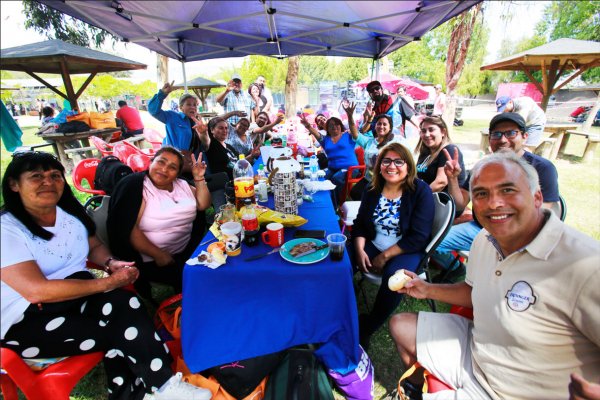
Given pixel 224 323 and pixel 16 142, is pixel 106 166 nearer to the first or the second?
pixel 16 142

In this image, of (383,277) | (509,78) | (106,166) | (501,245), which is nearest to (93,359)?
(383,277)

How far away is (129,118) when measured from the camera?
27.3 ft

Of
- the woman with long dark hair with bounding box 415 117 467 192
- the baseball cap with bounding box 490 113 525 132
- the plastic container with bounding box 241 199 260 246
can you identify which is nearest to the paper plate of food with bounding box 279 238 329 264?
the plastic container with bounding box 241 199 260 246

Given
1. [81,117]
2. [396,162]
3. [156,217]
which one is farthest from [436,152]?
[81,117]

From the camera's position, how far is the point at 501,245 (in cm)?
136

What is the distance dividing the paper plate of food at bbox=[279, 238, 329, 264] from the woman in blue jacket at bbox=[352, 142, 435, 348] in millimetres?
709

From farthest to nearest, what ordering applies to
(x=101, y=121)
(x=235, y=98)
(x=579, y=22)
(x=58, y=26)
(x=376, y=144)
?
(x=579, y=22), (x=58, y=26), (x=101, y=121), (x=235, y=98), (x=376, y=144)

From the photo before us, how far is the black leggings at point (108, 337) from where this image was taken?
1443 mm

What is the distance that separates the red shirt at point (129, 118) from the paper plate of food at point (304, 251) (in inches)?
339

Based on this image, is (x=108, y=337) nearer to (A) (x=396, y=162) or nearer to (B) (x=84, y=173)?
(A) (x=396, y=162)

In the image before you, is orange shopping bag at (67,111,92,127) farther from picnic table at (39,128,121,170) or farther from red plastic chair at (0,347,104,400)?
red plastic chair at (0,347,104,400)

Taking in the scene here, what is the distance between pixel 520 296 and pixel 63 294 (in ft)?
7.04

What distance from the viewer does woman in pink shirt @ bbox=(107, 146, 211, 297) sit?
2199mm

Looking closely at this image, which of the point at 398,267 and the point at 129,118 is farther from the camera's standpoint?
the point at 129,118
